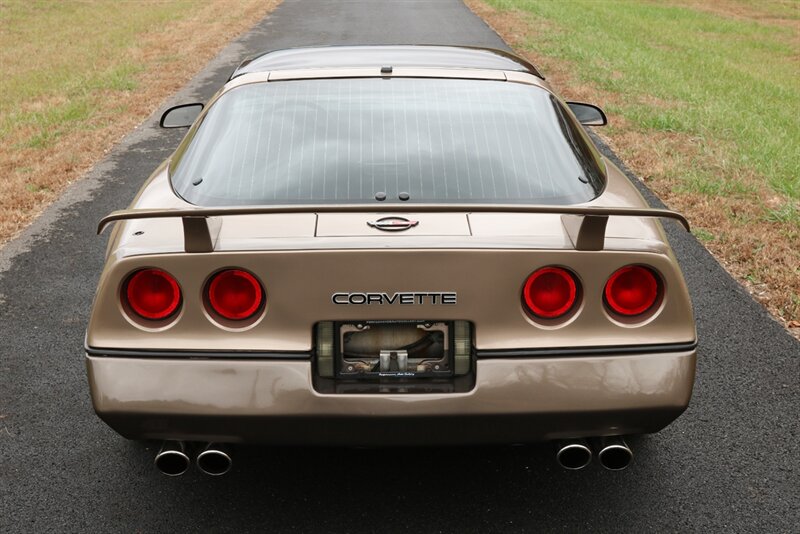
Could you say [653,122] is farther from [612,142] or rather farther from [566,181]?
[566,181]

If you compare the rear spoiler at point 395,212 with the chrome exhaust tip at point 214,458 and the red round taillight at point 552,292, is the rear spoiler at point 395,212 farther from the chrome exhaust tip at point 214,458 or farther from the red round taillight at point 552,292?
the chrome exhaust tip at point 214,458

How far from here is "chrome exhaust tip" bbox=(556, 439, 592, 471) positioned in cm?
279

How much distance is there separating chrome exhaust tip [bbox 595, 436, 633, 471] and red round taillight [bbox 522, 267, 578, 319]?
0.43 m

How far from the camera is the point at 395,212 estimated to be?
9.00 ft

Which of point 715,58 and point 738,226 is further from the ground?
point 738,226

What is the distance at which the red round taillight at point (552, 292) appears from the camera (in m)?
2.71

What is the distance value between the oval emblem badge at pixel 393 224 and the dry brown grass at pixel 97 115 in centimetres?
429

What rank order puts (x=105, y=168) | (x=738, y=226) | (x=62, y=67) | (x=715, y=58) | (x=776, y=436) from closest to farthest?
(x=776, y=436)
(x=738, y=226)
(x=105, y=168)
(x=62, y=67)
(x=715, y=58)

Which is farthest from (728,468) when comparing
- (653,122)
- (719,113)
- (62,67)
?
(62,67)

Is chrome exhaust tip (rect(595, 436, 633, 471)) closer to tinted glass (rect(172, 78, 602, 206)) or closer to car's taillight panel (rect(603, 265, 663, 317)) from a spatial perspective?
car's taillight panel (rect(603, 265, 663, 317))

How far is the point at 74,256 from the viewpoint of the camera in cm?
584

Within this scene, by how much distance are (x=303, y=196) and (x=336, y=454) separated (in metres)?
1.07

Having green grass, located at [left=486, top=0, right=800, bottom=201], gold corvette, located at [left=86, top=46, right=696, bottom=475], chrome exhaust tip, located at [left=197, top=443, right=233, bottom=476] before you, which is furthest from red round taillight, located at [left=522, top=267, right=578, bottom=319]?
green grass, located at [left=486, top=0, right=800, bottom=201]

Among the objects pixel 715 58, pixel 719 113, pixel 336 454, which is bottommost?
pixel 715 58
